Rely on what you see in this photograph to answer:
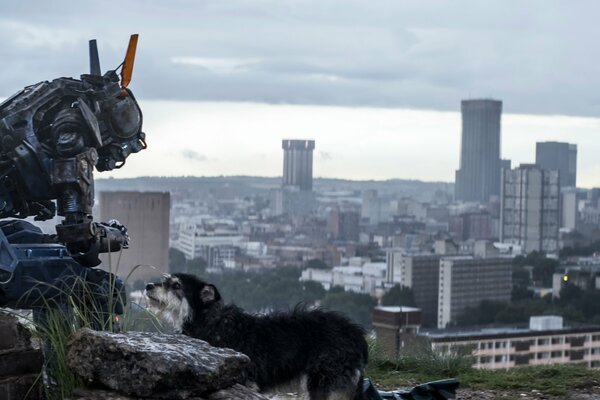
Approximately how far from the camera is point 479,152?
598 ft

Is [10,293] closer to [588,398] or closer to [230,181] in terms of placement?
[588,398]

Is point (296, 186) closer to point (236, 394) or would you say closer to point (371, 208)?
point (371, 208)

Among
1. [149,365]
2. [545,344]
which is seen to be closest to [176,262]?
[545,344]

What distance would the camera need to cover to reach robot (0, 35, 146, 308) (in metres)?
6.88

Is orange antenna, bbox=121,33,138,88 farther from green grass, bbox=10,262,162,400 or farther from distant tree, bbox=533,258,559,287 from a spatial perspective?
distant tree, bbox=533,258,559,287

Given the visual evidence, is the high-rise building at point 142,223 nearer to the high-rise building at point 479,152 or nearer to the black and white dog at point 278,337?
the black and white dog at point 278,337

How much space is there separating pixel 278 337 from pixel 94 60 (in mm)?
2368

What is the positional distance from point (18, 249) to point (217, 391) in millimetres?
2306

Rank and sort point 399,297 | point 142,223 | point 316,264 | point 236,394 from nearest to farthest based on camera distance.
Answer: point 236,394, point 142,223, point 399,297, point 316,264

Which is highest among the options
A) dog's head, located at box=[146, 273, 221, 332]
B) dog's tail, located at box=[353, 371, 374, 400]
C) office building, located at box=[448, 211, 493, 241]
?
dog's head, located at box=[146, 273, 221, 332]

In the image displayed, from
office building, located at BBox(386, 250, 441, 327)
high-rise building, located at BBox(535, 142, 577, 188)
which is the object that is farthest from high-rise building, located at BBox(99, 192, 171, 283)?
high-rise building, located at BBox(535, 142, 577, 188)

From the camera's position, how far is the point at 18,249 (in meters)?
6.85

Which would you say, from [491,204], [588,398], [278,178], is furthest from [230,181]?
[588,398]

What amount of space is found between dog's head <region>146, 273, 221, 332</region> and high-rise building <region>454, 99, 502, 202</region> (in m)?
167
